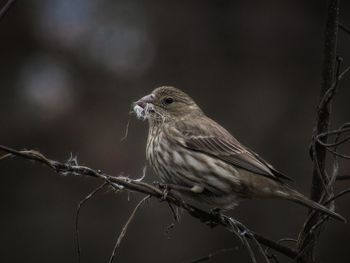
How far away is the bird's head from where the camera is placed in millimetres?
6422

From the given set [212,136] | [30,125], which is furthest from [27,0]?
[212,136]

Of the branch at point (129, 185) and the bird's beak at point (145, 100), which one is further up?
the bird's beak at point (145, 100)

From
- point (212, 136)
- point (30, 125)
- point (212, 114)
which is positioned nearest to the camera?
point (212, 136)

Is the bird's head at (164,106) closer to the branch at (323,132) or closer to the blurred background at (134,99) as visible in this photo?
the branch at (323,132)

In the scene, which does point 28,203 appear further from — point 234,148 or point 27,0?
point 234,148

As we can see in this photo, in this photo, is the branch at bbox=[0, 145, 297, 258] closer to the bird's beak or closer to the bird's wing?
the bird's wing

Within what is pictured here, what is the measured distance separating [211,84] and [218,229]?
225 cm

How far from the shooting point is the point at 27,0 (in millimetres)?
10734

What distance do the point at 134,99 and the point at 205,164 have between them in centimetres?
446

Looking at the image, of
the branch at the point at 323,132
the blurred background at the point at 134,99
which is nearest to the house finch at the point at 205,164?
the branch at the point at 323,132

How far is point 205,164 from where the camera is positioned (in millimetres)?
5836

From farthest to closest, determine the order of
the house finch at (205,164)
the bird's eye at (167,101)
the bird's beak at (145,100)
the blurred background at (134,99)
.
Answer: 1. the blurred background at (134,99)
2. the bird's eye at (167,101)
3. the bird's beak at (145,100)
4. the house finch at (205,164)

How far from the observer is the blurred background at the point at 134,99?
9.91 meters

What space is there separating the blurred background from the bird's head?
8.22 feet
